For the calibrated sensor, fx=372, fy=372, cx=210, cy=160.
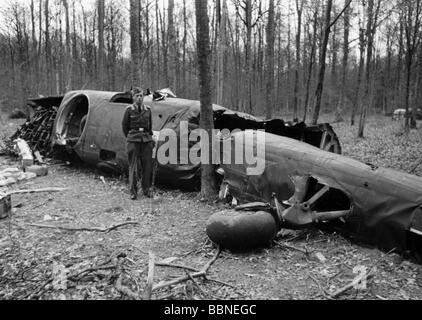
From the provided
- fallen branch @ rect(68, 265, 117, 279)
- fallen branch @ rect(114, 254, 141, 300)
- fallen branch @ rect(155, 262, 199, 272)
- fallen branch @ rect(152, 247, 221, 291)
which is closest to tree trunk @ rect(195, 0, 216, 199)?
fallen branch @ rect(152, 247, 221, 291)

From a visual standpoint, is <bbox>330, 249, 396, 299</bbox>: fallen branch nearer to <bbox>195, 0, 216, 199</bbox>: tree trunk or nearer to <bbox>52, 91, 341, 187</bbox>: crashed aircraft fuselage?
<bbox>195, 0, 216, 199</bbox>: tree trunk

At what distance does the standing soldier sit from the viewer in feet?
23.5

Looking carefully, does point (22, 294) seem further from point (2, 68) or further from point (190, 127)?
point (2, 68)

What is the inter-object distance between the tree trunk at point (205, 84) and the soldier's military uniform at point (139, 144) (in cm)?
116

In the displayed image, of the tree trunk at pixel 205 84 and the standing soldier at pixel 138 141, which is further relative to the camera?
the standing soldier at pixel 138 141

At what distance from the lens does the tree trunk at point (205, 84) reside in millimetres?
6316

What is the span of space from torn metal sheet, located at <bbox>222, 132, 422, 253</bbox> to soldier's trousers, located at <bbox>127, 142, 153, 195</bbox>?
232 cm

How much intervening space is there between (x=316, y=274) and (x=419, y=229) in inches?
53.6

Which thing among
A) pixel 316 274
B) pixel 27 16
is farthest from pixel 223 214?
pixel 27 16

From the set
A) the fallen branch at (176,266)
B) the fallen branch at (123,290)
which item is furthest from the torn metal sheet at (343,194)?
the fallen branch at (123,290)

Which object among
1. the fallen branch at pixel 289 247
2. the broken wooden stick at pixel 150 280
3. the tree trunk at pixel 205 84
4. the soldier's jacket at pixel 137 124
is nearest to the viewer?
the broken wooden stick at pixel 150 280

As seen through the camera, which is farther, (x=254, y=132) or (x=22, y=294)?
(x=254, y=132)

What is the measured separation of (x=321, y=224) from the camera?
5234 millimetres

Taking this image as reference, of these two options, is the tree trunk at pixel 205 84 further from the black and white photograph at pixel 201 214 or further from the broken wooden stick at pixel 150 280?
the broken wooden stick at pixel 150 280
